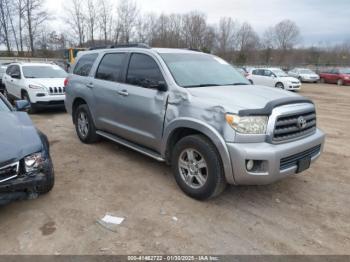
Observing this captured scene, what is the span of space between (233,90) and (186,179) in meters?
1.31

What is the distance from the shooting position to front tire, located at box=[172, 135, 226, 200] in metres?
3.28

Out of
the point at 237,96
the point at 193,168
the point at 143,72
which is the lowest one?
the point at 193,168

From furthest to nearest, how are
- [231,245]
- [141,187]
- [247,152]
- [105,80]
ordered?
[105,80] → [141,187] → [247,152] → [231,245]

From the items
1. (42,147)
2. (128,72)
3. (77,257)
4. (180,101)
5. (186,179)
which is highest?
(128,72)

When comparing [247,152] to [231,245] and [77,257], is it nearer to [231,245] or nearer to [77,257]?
[231,245]

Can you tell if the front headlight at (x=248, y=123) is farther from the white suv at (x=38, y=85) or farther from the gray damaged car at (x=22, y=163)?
the white suv at (x=38, y=85)

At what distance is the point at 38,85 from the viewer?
8852 millimetres

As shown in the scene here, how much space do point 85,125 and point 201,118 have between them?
3251mm

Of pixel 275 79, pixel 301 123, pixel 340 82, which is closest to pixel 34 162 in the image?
pixel 301 123

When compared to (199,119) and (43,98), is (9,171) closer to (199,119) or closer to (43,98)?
(199,119)

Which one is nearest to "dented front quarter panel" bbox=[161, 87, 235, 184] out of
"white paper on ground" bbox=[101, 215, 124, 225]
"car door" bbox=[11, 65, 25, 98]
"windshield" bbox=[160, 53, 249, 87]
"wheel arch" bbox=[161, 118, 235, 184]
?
"wheel arch" bbox=[161, 118, 235, 184]

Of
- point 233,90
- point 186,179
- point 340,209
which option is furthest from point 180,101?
point 340,209

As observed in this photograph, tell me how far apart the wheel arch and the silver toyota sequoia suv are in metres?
0.01

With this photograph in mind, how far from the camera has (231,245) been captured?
2.79 metres
